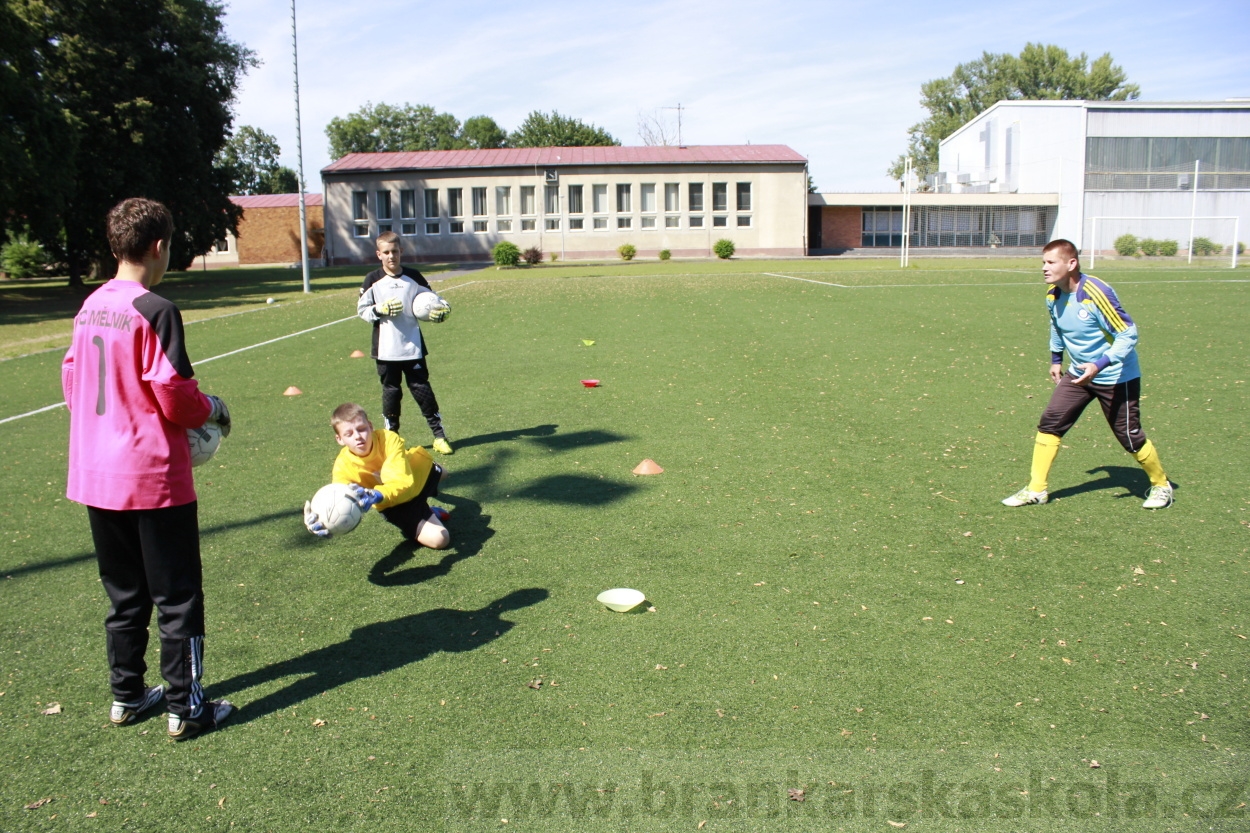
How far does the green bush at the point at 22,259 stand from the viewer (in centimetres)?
4881

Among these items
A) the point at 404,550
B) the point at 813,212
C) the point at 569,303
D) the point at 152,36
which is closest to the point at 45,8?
the point at 152,36

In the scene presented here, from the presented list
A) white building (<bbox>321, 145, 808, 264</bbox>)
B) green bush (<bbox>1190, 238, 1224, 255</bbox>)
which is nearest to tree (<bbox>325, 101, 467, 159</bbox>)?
white building (<bbox>321, 145, 808, 264</bbox>)

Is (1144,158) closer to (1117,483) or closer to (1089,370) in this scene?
(1117,483)

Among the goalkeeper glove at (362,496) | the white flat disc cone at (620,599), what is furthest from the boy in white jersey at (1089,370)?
the goalkeeper glove at (362,496)

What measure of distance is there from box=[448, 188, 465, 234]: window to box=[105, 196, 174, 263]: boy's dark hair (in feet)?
178

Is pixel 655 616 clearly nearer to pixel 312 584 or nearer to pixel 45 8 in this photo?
pixel 312 584

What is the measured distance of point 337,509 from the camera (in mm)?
4566

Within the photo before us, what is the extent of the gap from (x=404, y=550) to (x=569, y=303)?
1763 cm

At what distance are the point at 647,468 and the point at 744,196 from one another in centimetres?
5172

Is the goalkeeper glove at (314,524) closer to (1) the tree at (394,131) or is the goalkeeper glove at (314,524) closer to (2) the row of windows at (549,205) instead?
(2) the row of windows at (549,205)

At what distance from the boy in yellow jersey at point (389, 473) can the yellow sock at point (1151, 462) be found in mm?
4552

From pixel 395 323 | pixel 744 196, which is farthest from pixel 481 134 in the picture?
pixel 395 323

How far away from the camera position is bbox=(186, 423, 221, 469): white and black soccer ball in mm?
3580

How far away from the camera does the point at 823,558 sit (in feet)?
16.9
